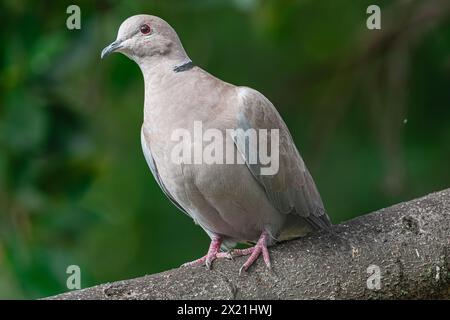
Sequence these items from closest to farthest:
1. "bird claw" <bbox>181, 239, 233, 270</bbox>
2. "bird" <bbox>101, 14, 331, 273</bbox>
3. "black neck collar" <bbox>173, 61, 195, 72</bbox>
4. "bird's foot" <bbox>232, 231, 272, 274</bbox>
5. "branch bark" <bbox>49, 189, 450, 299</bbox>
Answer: "branch bark" <bbox>49, 189, 450, 299</bbox> < "bird's foot" <bbox>232, 231, 272, 274</bbox> < "bird claw" <bbox>181, 239, 233, 270</bbox> < "bird" <bbox>101, 14, 331, 273</bbox> < "black neck collar" <bbox>173, 61, 195, 72</bbox>

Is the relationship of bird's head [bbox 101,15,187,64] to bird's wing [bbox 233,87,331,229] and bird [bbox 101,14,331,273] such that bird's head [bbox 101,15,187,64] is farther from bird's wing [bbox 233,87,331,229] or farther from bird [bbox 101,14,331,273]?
bird's wing [bbox 233,87,331,229]

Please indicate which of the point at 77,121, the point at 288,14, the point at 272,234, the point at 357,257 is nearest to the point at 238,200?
the point at 272,234

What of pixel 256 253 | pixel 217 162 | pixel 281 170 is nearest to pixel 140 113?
pixel 281 170

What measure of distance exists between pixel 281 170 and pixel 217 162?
373 millimetres

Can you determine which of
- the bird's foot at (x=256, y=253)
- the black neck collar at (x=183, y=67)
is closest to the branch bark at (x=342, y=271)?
the bird's foot at (x=256, y=253)

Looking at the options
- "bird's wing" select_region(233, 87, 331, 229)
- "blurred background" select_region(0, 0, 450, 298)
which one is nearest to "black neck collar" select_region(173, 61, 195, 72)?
"bird's wing" select_region(233, 87, 331, 229)

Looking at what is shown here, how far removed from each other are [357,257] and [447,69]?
364 centimetres

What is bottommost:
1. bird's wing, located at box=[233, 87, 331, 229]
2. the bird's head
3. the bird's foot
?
the bird's foot

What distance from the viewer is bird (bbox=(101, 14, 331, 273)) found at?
3764 millimetres

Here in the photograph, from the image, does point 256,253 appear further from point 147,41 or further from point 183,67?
point 147,41

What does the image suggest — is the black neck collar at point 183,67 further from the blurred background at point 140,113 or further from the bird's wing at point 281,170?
the blurred background at point 140,113

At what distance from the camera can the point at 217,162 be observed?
3717 mm

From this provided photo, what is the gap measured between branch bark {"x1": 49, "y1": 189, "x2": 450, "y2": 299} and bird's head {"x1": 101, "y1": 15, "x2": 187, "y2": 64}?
1.11 metres

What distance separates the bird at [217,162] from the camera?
12.3 ft
